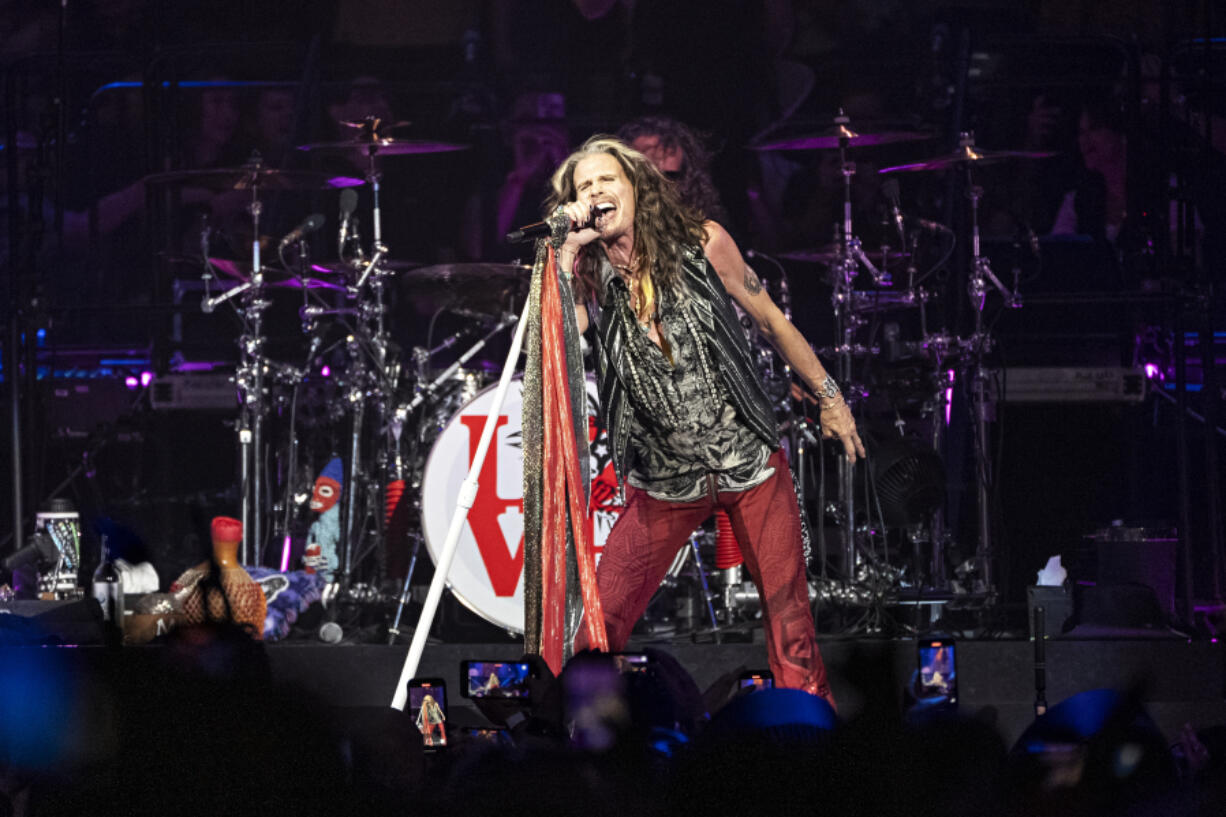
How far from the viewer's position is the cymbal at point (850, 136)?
22.7ft

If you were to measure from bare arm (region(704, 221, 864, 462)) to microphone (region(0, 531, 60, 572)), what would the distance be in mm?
4100

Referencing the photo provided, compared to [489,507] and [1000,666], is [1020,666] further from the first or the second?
[489,507]

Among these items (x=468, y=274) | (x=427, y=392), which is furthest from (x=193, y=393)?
(x=468, y=274)

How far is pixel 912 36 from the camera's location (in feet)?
28.8

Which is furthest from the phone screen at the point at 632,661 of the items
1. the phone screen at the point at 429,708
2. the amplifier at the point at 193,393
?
the amplifier at the point at 193,393

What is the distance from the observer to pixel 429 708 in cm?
305

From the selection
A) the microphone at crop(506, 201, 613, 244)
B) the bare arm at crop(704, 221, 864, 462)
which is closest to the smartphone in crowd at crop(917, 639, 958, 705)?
the bare arm at crop(704, 221, 864, 462)

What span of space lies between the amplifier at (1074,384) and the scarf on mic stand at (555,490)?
15.3ft

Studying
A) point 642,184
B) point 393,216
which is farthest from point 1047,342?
point 642,184

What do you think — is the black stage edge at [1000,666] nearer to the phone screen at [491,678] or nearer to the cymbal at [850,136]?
the phone screen at [491,678]

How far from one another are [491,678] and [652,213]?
53.1 inches

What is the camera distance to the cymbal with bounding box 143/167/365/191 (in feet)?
22.6

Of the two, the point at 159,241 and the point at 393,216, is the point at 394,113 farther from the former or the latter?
the point at 159,241

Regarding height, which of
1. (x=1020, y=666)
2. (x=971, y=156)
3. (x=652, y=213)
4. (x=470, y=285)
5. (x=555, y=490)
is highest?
(x=971, y=156)
